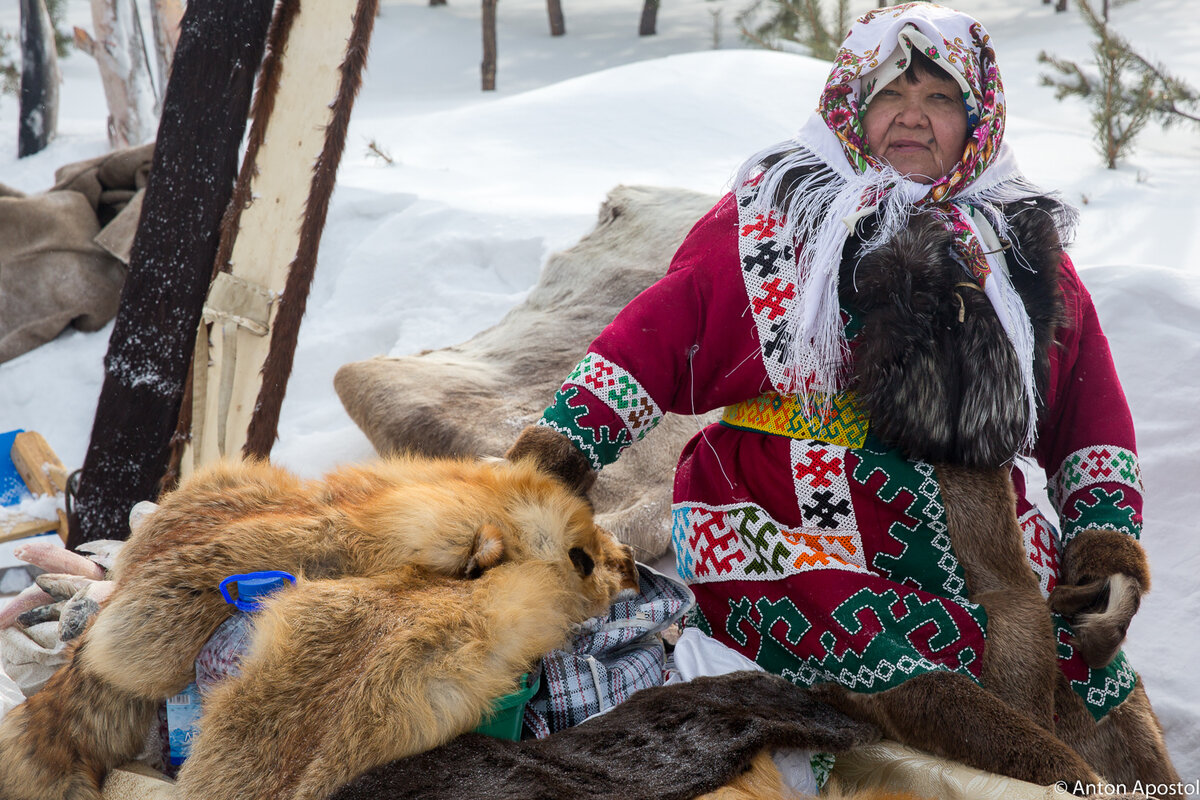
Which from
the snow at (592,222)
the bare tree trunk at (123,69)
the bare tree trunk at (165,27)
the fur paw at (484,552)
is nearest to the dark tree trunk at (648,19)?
the snow at (592,222)

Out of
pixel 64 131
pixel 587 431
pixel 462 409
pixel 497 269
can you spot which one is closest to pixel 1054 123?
pixel 497 269

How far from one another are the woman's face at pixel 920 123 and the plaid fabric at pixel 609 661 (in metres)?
0.90

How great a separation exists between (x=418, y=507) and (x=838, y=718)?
29.0 inches

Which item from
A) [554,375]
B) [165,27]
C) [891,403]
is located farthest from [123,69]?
[891,403]

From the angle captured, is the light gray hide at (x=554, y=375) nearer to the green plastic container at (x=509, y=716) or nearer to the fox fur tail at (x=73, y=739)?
the green plastic container at (x=509, y=716)

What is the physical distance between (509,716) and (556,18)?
1498 cm

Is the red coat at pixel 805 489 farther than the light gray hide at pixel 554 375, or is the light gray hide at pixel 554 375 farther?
the light gray hide at pixel 554 375

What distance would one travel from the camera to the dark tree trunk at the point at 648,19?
14.3m

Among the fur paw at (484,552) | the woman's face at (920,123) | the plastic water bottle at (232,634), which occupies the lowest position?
the plastic water bottle at (232,634)

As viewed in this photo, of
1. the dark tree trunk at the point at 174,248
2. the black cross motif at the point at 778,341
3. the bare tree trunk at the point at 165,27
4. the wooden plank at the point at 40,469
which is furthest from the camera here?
the bare tree trunk at the point at 165,27

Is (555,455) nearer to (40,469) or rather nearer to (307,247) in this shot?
(307,247)

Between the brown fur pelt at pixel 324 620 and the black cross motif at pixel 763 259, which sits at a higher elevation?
the black cross motif at pixel 763 259

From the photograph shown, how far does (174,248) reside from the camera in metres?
2.50

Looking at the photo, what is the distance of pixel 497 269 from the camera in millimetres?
4527
